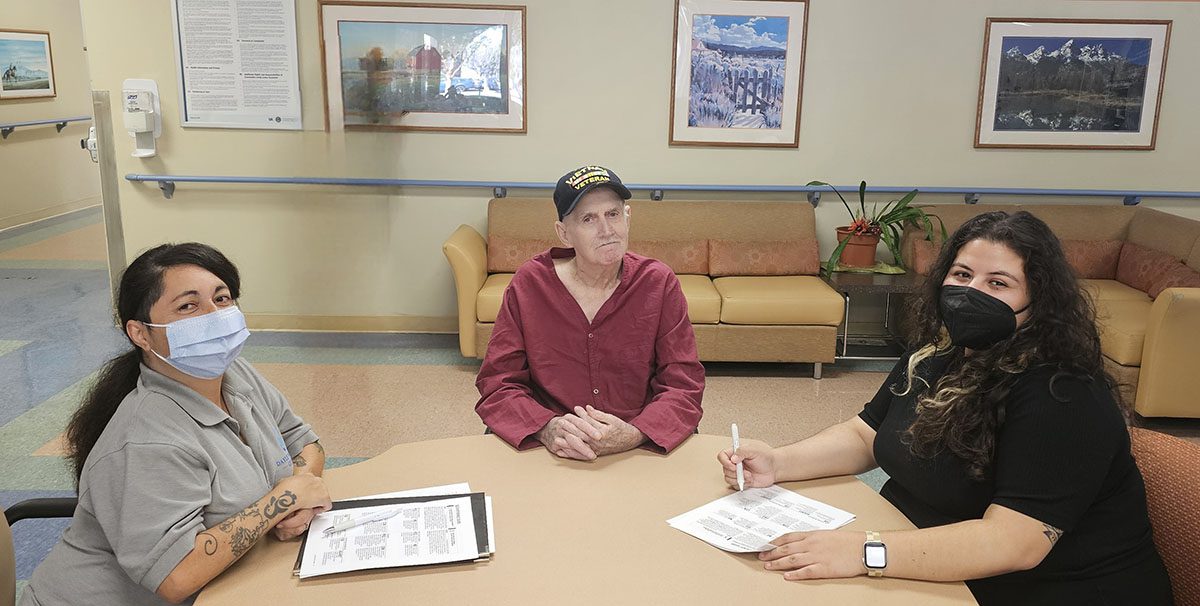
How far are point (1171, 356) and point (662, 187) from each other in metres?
2.68

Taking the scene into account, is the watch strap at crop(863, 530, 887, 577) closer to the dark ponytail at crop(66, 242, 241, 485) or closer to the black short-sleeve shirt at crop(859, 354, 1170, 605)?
the black short-sleeve shirt at crop(859, 354, 1170, 605)

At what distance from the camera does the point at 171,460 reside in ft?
5.10

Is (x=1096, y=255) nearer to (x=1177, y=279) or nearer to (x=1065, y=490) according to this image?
(x=1177, y=279)

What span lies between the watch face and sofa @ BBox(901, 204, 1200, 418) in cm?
226

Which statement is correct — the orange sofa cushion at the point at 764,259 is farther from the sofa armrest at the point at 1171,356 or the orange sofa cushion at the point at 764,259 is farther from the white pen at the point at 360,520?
the white pen at the point at 360,520

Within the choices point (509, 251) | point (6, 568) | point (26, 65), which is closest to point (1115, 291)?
point (509, 251)

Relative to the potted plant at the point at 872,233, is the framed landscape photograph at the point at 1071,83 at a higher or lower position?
higher

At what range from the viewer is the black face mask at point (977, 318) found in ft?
5.57

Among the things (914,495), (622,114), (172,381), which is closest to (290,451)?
(172,381)

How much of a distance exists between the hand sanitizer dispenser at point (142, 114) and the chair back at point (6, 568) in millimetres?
3969

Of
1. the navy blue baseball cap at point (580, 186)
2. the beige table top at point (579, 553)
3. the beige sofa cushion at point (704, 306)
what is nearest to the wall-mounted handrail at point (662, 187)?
the beige sofa cushion at point (704, 306)

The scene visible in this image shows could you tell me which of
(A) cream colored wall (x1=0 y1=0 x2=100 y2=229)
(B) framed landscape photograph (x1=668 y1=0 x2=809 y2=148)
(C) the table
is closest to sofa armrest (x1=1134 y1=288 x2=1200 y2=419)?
(C) the table

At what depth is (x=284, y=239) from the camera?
5484mm

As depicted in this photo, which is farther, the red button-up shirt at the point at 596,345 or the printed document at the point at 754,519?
the red button-up shirt at the point at 596,345
